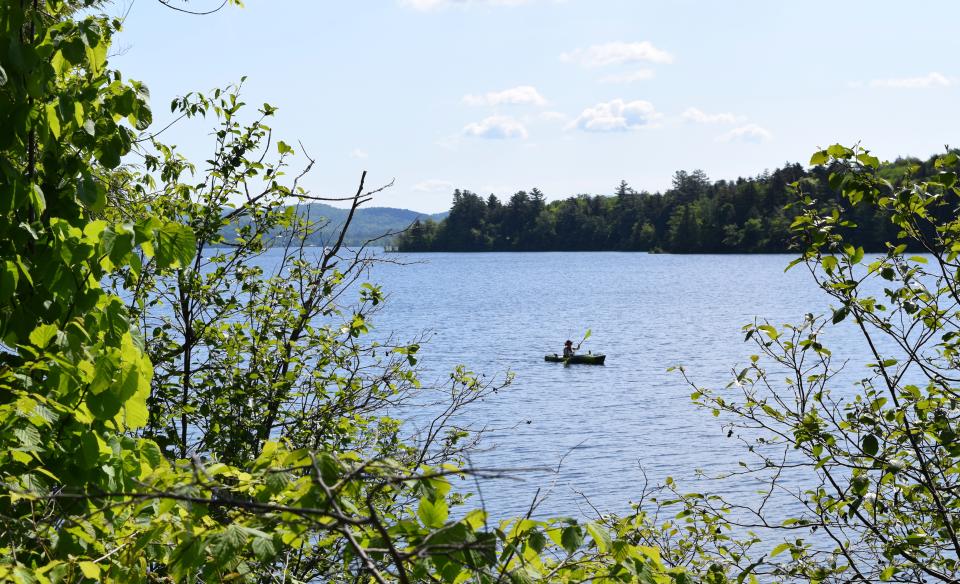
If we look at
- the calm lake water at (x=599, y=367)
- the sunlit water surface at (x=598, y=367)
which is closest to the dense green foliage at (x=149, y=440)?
the sunlit water surface at (x=598, y=367)

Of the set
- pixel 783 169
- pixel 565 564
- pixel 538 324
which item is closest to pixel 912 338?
pixel 565 564

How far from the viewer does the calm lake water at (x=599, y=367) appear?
74.3ft

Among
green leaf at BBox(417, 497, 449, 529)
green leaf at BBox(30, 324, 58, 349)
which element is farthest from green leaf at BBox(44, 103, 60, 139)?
green leaf at BBox(417, 497, 449, 529)

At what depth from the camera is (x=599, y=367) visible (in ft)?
143

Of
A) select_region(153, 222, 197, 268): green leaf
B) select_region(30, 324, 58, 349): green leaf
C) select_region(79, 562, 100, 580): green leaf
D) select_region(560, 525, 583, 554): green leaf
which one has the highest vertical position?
select_region(153, 222, 197, 268): green leaf

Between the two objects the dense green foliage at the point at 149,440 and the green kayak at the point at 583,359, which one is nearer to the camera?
the dense green foliage at the point at 149,440

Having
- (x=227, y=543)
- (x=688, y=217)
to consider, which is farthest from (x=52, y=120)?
Result: (x=688, y=217)

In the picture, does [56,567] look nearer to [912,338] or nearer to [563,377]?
[912,338]

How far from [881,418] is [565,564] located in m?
3.21

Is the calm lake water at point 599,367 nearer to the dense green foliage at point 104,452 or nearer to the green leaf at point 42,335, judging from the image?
the dense green foliage at point 104,452

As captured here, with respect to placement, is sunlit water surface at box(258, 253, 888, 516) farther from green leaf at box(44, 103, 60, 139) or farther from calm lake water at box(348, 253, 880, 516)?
green leaf at box(44, 103, 60, 139)

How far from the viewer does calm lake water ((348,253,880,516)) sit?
22656 millimetres

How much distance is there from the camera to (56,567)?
2.31 metres

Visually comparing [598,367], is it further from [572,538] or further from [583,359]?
[572,538]
